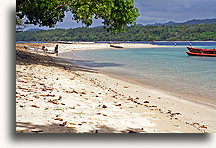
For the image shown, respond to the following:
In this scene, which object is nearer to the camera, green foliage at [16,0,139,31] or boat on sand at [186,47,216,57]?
green foliage at [16,0,139,31]

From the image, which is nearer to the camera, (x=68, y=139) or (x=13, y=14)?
(x=68, y=139)

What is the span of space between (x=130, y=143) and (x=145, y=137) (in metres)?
0.28

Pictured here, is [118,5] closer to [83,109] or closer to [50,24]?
[50,24]

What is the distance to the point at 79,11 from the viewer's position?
1139 cm

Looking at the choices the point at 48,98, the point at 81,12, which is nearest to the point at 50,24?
the point at 81,12

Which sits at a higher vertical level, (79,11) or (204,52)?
(79,11)

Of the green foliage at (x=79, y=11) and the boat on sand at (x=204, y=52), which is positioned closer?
the green foliage at (x=79, y=11)

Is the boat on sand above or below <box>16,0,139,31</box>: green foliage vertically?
below

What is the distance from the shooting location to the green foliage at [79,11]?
31.8 feet

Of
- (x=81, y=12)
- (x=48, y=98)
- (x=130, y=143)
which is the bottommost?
(x=130, y=143)

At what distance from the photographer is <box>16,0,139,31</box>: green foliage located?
31.8 feet

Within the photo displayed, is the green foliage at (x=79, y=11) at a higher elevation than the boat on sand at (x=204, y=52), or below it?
higher

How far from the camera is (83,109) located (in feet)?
18.5

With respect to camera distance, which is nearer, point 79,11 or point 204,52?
point 79,11
